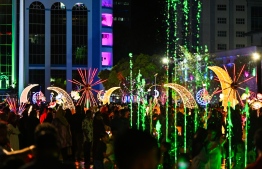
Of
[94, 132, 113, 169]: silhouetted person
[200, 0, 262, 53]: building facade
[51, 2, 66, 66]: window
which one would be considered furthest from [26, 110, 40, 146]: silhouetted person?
[200, 0, 262, 53]: building facade

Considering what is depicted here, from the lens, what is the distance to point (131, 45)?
9906 centimetres

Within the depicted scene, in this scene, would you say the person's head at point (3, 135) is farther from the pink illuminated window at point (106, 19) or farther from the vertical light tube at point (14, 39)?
the pink illuminated window at point (106, 19)

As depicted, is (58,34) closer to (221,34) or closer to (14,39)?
(14,39)

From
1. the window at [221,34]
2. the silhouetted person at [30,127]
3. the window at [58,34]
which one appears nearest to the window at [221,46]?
the window at [221,34]

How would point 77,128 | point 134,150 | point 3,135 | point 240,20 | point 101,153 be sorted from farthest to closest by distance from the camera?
point 240,20 → point 77,128 → point 101,153 → point 3,135 → point 134,150

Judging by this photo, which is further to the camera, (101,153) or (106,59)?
(106,59)

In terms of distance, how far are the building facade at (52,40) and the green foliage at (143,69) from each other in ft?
30.0

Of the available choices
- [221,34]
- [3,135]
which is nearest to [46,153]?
[3,135]

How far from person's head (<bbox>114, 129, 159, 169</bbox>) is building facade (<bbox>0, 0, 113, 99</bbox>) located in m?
70.4

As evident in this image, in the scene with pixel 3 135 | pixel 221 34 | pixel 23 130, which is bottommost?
pixel 23 130

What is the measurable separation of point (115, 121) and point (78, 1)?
206 feet

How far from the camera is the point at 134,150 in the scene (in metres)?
4.15

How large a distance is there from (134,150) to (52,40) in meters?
74.4

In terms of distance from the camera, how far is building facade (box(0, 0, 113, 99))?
246 feet
